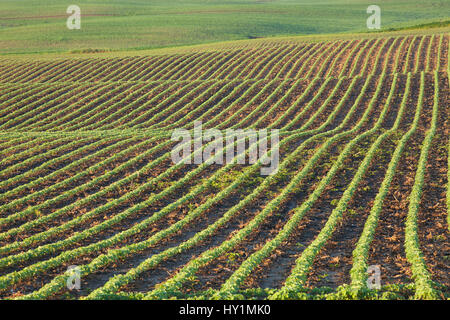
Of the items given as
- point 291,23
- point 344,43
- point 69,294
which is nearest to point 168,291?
point 69,294

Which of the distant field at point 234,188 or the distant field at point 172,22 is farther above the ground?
the distant field at point 172,22

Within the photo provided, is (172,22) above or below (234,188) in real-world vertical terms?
above

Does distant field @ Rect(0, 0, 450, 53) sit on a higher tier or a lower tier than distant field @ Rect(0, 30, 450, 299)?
higher

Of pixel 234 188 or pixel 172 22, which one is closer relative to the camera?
pixel 234 188

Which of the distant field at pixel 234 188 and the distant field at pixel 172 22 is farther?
the distant field at pixel 172 22
